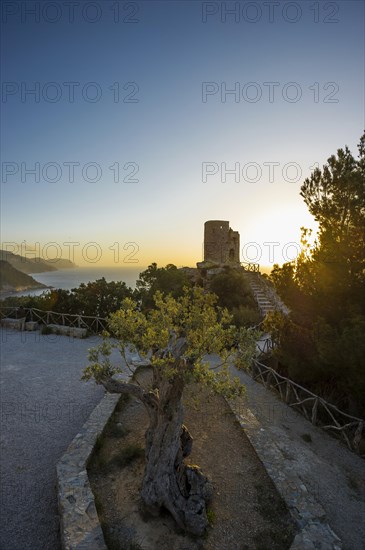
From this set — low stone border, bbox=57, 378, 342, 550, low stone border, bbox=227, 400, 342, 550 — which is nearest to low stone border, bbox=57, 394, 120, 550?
low stone border, bbox=57, 378, 342, 550

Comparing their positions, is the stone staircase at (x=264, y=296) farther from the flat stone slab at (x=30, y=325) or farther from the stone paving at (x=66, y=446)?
the flat stone slab at (x=30, y=325)

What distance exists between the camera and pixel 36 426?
9.05m

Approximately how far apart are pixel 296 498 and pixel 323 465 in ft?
7.50

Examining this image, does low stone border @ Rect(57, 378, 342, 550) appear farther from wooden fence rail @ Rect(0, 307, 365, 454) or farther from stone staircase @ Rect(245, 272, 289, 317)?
stone staircase @ Rect(245, 272, 289, 317)

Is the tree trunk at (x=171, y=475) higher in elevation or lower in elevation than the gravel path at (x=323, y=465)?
higher

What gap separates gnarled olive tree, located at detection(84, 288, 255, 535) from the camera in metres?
5.65

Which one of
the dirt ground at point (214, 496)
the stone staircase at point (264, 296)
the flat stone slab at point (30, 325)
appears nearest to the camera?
the dirt ground at point (214, 496)

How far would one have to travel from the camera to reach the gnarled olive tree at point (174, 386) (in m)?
5.65

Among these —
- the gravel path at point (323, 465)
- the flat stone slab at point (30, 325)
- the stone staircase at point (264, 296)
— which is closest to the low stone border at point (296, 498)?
the gravel path at point (323, 465)

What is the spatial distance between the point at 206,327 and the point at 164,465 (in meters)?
2.83

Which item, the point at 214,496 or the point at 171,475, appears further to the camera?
the point at 214,496

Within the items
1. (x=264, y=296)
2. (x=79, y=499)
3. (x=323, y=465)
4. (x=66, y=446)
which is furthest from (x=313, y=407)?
(x=264, y=296)

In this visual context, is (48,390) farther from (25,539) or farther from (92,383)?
(25,539)

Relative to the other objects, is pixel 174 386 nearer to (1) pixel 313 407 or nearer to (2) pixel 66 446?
(2) pixel 66 446
